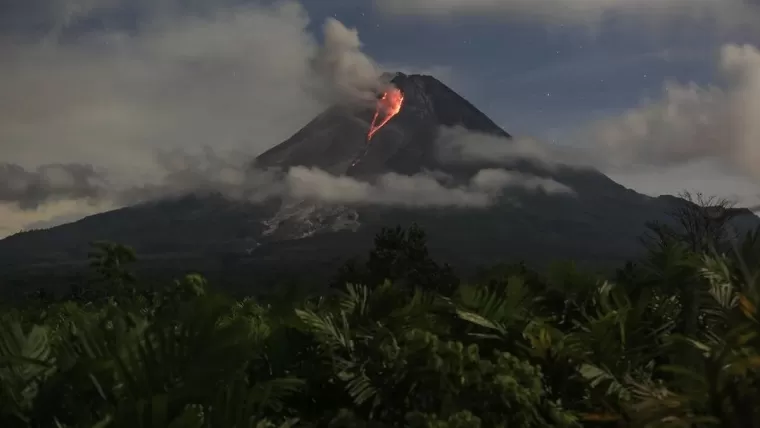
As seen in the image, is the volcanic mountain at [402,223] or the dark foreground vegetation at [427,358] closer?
the dark foreground vegetation at [427,358]

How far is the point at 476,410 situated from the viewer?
2.34 m

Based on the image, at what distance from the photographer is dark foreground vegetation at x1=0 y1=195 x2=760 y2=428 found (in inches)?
68.6

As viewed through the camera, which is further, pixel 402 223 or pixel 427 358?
pixel 402 223

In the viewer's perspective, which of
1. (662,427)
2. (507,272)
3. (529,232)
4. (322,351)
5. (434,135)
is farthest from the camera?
(434,135)

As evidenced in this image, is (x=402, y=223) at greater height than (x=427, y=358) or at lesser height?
greater

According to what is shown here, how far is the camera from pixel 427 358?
2316mm

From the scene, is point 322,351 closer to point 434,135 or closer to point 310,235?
point 310,235

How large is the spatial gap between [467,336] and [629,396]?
0.65 m

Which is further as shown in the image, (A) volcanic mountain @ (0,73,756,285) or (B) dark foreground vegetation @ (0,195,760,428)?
(A) volcanic mountain @ (0,73,756,285)

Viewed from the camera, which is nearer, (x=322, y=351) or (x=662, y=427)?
(x=662, y=427)

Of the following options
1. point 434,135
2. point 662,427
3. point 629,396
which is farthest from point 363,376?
point 434,135

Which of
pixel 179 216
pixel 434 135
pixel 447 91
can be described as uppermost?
pixel 447 91

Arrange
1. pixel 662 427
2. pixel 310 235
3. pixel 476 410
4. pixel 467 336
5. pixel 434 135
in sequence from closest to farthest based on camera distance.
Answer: pixel 662 427 < pixel 476 410 < pixel 467 336 < pixel 310 235 < pixel 434 135

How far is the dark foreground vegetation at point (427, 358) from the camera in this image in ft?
5.71
